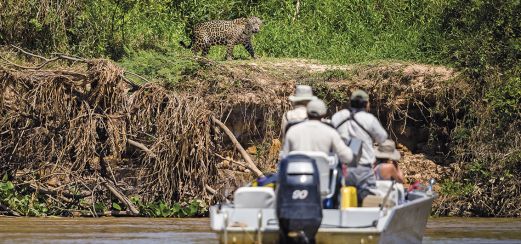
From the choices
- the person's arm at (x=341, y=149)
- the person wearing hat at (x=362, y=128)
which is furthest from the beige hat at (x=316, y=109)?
the person wearing hat at (x=362, y=128)

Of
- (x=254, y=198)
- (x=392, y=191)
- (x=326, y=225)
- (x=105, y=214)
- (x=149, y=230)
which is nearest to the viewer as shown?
(x=326, y=225)

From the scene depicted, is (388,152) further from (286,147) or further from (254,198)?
(254,198)

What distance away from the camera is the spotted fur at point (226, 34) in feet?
84.0

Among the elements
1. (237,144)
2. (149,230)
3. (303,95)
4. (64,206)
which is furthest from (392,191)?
(64,206)

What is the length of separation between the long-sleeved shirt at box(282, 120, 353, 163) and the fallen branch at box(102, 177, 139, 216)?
7.55 meters

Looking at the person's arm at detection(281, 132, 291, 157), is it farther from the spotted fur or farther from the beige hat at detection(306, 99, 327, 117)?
the spotted fur

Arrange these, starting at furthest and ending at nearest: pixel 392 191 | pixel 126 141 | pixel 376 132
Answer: pixel 126 141 → pixel 392 191 → pixel 376 132

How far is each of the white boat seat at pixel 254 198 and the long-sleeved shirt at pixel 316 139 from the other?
503 millimetres

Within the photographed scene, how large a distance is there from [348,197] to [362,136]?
2.68ft

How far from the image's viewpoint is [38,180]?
67.2 feet

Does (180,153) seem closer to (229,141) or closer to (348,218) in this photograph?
(229,141)

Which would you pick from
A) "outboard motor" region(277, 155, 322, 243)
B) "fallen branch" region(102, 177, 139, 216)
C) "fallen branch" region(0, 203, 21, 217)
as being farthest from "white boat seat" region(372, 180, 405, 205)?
"fallen branch" region(0, 203, 21, 217)

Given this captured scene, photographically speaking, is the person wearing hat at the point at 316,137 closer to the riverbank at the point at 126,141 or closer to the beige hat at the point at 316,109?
the beige hat at the point at 316,109

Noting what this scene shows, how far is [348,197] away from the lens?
13.7m
